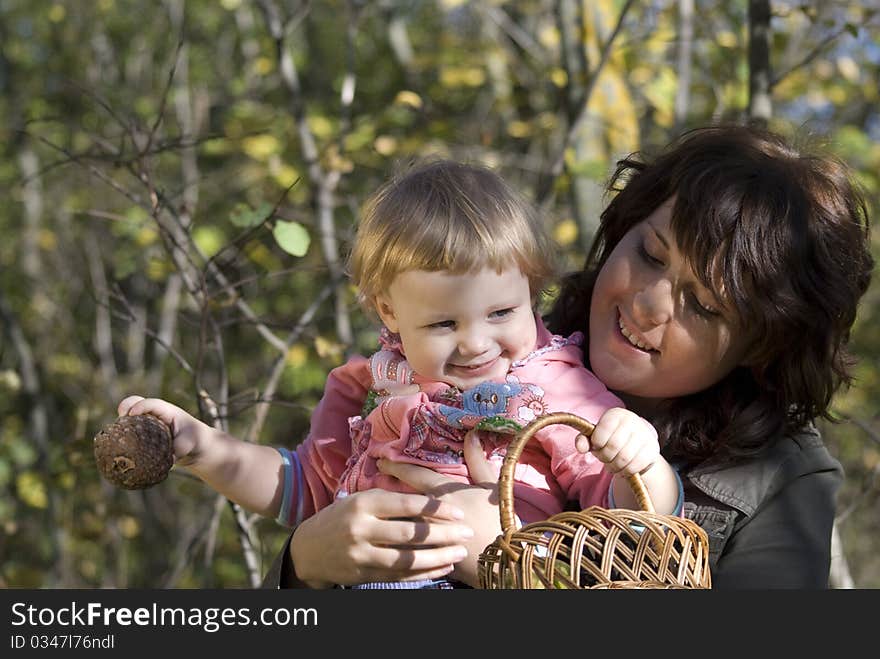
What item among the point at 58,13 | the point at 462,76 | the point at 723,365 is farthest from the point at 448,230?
the point at 58,13

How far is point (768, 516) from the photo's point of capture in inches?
74.6

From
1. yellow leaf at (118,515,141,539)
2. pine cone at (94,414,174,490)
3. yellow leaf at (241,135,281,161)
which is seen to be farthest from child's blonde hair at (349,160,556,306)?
yellow leaf at (118,515,141,539)

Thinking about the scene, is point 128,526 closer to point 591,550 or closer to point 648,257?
point 648,257

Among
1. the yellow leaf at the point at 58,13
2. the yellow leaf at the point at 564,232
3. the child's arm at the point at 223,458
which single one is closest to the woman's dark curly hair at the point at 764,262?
the child's arm at the point at 223,458

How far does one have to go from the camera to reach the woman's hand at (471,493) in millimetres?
1796

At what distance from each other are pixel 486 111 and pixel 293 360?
2497mm

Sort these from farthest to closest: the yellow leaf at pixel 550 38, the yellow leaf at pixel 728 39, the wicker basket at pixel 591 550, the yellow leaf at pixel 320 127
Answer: the yellow leaf at pixel 320 127 → the yellow leaf at pixel 550 38 → the yellow leaf at pixel 728 39 → the wicker basket at pixel 591 550

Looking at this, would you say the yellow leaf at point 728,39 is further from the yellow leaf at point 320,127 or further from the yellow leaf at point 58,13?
the yellow leaf at point 58,13

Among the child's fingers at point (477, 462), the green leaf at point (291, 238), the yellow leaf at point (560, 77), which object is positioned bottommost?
the child's fingers at point (477, 462)

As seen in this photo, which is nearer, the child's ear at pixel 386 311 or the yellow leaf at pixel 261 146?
the child's ear at pixel 386 311

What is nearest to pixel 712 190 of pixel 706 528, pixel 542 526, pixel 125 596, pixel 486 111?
pixel 706 528

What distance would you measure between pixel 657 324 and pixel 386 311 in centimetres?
48

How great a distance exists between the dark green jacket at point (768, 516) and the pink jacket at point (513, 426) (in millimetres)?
215

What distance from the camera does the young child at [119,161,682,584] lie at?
6.03ft
